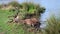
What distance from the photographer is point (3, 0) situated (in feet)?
49.3

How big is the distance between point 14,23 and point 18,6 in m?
4.79

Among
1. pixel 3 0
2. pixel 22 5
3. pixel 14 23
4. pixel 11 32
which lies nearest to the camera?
pixel 11 32

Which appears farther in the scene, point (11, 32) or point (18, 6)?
point (18, 6)

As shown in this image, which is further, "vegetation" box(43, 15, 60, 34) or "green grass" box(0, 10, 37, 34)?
"green grass" box(0, 10, 37, 34)

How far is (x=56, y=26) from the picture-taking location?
6.07m

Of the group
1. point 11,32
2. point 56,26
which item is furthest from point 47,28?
point 11,32

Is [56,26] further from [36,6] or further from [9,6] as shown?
[9,6]

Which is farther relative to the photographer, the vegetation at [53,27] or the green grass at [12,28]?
the green grass at [12,28]

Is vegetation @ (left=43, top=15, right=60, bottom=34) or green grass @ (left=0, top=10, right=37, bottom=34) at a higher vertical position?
vegetation @ (left=43, top=15, right=60, bottom=34)

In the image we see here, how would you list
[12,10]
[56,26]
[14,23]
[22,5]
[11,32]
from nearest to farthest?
[56,26], [11,32], [14,23], [12,10], [22,5]

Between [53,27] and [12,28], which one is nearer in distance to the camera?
[53,27]

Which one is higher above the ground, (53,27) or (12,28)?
(53,27)

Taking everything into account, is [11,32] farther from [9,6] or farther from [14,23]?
[9,6]

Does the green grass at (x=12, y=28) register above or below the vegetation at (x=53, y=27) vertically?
below
